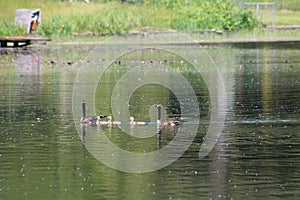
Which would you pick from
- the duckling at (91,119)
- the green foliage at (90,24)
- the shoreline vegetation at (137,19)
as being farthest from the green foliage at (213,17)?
the duckling at (91,119)

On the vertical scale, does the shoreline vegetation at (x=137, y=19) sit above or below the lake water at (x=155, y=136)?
below

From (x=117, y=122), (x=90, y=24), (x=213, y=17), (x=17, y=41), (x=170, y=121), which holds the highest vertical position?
(x=170, y=121)

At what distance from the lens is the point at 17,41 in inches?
2280

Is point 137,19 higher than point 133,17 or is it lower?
lower

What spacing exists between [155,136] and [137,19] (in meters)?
44.7

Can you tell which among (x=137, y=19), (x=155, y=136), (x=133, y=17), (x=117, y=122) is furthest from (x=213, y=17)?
(x=155, y=136)

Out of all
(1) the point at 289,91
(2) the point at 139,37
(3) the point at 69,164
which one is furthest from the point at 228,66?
(3) the point at 69,164

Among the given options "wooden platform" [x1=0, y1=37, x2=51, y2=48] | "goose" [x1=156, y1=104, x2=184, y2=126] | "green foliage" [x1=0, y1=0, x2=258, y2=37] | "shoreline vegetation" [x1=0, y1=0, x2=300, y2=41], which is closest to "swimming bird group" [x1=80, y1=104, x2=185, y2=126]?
"goose" [x1=156, y1=104, x2=184, y2=126]

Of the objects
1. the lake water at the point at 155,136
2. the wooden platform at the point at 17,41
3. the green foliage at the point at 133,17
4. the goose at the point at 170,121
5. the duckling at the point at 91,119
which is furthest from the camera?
the green foliage at the point at 133,17

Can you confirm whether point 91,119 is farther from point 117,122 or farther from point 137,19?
point 137,19

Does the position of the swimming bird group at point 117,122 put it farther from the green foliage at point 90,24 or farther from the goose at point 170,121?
the green foliage at point 90,24

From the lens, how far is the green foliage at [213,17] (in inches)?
2667

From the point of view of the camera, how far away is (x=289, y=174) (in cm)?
1806

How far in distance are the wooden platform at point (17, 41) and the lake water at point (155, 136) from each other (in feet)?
43.3
